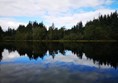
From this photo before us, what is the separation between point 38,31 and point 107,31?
187 feet

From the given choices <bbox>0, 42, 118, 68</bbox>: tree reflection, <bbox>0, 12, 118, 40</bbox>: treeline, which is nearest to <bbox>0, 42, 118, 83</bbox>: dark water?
<bbox>0, 42, 118, 68</bbox>: tree reflection

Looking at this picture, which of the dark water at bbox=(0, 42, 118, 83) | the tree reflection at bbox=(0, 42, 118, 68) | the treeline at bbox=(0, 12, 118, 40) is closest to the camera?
the dark water at bbox=(0, 42, 118, 83)

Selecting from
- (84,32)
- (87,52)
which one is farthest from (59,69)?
(84,32)

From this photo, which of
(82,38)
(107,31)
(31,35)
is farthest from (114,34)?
(31,35)

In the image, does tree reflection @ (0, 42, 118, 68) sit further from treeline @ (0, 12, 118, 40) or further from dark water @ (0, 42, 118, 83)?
treeline @ (0, 12, 118, 40)

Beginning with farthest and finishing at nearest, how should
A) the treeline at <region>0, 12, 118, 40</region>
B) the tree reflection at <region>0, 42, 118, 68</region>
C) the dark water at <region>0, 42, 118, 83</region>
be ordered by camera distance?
the treeline at <region>0, 12, 118, 40</region>
the tree reflection at <region>0, 42, 118, 68</region>
the dark water at <region>0, 42, 118, 83</region>

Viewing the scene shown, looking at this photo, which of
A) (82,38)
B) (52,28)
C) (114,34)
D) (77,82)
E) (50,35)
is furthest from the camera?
(52,28)

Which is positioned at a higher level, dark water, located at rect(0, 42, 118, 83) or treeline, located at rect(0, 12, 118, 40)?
treeline, located at rect(0, 12, 118, 40)

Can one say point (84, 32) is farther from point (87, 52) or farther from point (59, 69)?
point (59, 69)

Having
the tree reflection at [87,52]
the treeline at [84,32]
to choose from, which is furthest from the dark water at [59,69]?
the treeline at [84,32]

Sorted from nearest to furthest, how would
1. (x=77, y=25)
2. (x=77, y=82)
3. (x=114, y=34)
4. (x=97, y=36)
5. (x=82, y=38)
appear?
(x=77, y=82) → (x=114, y=34) → (x=97, y=36) → (x=82, y=38) → (x=77, y=25)

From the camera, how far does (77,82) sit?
14188 mm

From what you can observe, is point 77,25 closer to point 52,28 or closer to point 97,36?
point 52,28

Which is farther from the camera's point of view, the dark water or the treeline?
the treeline
